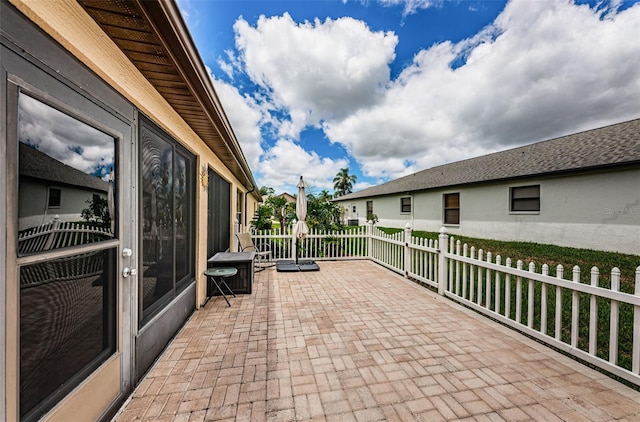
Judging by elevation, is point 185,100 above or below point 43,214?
above

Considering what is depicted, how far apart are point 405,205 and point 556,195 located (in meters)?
8.32

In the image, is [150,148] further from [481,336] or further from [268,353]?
[481,336]

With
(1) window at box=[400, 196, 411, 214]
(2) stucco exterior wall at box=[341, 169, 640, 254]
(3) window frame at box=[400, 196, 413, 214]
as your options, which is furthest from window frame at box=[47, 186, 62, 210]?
(1) window at box=[400, 196, 411, 214]

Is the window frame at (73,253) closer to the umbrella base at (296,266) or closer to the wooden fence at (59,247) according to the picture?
the wooden fence at (59,247)

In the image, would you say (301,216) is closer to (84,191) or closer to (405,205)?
(84,191)

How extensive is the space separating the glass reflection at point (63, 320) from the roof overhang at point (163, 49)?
1.51 m

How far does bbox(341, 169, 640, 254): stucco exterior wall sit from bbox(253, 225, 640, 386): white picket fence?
3862 mm

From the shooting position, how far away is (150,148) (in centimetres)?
250

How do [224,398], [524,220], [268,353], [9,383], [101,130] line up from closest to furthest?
[9,383], [101,130], [224,398], [268,353], [524,220]

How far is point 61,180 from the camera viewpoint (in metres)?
1.47

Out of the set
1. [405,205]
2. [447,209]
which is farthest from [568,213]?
[405,205]

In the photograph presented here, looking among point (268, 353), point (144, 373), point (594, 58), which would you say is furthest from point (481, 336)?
point (594, 58)

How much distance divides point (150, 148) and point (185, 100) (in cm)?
65

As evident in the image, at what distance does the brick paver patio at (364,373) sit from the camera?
1.91 metres
